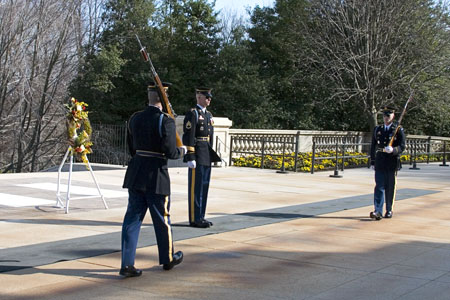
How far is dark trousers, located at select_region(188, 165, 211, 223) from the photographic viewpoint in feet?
28.8

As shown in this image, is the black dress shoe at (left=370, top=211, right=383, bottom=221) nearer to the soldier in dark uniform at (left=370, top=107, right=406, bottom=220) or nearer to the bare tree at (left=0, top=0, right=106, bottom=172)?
the soldier in dark uniform at (left=370, top=107, right=406, bottom=220)

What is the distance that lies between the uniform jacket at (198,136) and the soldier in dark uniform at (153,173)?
232 centimetres

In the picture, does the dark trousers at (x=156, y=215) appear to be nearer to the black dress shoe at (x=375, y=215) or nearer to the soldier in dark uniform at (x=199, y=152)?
the soldier in dark uniform at (x=199, y=152)

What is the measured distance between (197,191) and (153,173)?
268 centimetres

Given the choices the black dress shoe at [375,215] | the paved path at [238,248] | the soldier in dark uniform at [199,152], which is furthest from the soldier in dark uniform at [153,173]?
the black dress shoe at [375,215]

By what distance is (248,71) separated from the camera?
3125 cm

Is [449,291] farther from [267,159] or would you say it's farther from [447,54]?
[447,54]

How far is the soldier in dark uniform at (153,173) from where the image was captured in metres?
6.14

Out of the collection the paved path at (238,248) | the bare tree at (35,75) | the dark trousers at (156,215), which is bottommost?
the paved path at (238,248)

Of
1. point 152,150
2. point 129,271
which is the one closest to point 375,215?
point 152,150

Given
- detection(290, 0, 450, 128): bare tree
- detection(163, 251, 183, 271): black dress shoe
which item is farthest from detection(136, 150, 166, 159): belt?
detection(290, 0, 450, 128): bare tree

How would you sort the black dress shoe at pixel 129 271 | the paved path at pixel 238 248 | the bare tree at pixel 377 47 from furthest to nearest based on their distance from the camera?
the bare tree at pixel 377 47 < the black dress shoe at pixel 129 271 < the paved path at pixel 238 248

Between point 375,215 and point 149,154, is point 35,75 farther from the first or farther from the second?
point 149,154

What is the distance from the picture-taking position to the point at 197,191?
28.9 ft
